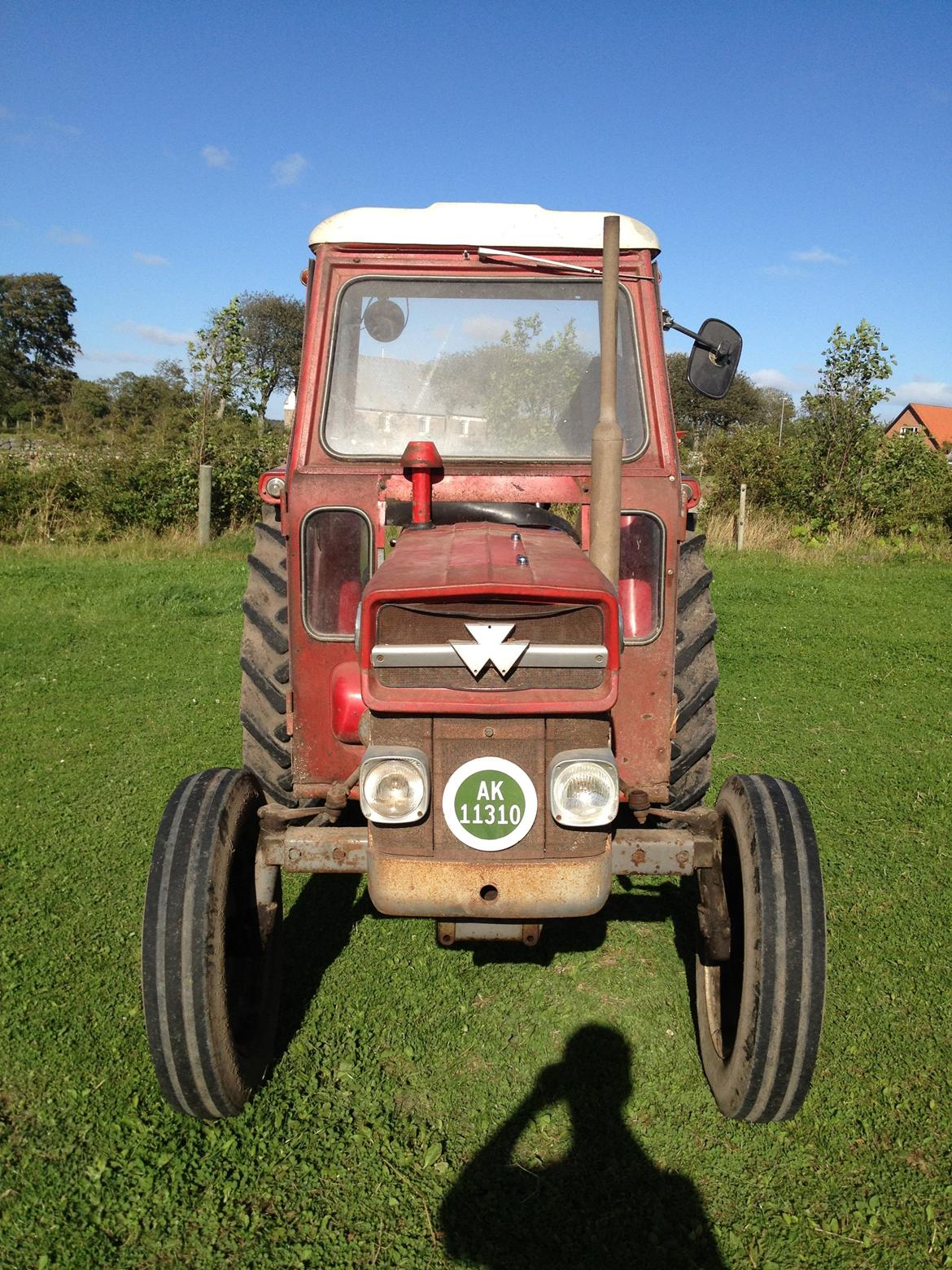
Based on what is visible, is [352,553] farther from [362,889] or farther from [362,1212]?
[362,1212]

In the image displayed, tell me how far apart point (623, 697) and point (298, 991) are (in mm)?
1427

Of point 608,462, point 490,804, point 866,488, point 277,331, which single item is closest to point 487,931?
→ point 490,804

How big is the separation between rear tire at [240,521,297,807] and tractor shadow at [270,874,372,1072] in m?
0.54

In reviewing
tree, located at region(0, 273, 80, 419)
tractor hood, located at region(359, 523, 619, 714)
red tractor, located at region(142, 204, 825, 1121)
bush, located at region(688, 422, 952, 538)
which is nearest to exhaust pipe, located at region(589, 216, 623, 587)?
red tractor, located at region(142, 204, 825, 1121)

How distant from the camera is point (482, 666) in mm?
2301

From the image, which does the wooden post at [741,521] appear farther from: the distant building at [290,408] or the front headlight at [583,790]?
the front headlight at [583,790]

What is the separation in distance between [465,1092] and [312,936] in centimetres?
103

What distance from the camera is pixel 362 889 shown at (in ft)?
13.3

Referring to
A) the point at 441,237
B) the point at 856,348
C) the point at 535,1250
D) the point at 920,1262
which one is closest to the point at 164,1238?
the point at 535,1250

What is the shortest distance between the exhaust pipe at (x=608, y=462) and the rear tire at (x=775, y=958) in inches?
29.4

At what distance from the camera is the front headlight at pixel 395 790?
2.31 metres

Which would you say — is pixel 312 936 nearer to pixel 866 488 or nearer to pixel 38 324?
pixel 866 488

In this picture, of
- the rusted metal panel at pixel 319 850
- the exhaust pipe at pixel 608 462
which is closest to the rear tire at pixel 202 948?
the rusted metal panel at pixel 319 850

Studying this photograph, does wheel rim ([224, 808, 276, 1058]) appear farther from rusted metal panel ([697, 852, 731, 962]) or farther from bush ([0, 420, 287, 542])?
bush ([0, 420, 287, 542])
